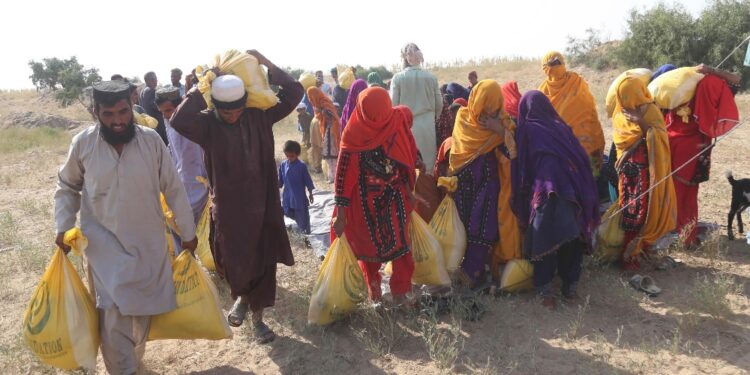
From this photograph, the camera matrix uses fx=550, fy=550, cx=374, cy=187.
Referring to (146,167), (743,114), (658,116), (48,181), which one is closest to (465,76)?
(743,114)

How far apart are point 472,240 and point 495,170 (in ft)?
1.85

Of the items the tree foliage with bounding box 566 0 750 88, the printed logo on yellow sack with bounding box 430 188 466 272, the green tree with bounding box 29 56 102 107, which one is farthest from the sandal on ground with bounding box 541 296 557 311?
the green tree with bounding box 29 56 102 107

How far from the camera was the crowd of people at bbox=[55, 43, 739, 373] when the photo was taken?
3043 mm

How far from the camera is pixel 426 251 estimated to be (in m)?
4.02

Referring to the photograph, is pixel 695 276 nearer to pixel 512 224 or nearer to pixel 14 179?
pixel 512 224

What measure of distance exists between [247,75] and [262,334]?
69.8 inches

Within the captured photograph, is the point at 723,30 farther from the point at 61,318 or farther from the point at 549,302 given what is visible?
the point at 61,318

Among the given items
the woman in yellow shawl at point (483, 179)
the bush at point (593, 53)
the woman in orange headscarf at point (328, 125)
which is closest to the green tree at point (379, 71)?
the bush at point (593, 53)

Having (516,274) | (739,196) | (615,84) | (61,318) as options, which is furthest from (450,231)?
(739,196)

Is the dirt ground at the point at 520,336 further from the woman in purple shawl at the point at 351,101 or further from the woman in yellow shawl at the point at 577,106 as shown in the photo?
the woman in purple shawl at the point at 351,101

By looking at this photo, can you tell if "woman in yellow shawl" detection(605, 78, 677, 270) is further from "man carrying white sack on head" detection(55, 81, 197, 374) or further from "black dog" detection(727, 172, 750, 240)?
"man carrying white sack on head" detection(55, 81, 197, 374)

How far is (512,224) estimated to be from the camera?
4.10m

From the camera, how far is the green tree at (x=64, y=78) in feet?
85.7

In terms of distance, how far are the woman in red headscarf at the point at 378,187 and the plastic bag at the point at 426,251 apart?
4.8 inches
